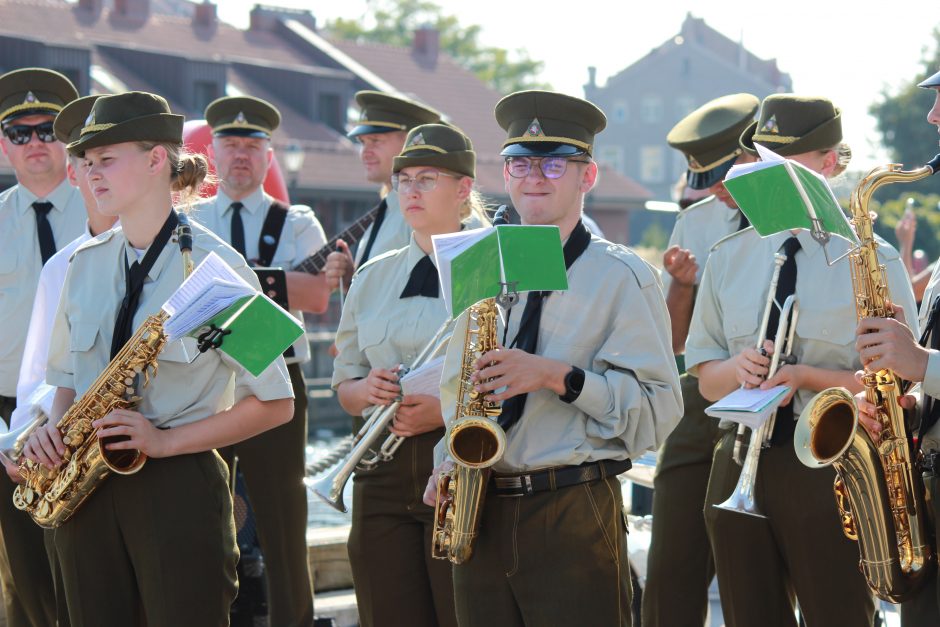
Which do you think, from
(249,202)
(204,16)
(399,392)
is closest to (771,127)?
(399,392)

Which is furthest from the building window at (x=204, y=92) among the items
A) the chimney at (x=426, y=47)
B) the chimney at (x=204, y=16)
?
the chimney at (x=426, y=47)

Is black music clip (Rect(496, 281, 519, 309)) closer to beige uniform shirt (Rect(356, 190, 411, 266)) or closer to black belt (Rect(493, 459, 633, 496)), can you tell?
black belt (Rect(493, 459, 633, 496))

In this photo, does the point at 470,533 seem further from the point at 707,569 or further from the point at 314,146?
the point at 314,146

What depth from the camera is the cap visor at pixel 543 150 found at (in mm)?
4781

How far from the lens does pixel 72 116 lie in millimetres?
5672

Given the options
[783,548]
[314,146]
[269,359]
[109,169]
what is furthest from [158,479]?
[314,146]

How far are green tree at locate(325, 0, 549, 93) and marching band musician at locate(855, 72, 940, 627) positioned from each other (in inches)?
2553

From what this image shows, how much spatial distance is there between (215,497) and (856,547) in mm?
2241

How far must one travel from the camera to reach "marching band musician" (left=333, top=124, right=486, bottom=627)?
5.65 meters

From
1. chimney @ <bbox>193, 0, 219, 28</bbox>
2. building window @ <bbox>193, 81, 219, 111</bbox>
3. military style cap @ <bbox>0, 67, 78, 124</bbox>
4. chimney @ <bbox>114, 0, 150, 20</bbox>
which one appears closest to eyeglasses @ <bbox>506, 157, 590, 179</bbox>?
military style cap @ <bbox>0, 67, 78, 124</bbox>

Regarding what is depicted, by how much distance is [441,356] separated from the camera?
18.3 ft

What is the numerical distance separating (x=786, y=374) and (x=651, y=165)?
249 feet

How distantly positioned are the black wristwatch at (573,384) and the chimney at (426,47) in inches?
1943

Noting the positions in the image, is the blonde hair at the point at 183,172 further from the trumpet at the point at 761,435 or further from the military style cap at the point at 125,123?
the trumpet at the point at 761,435
